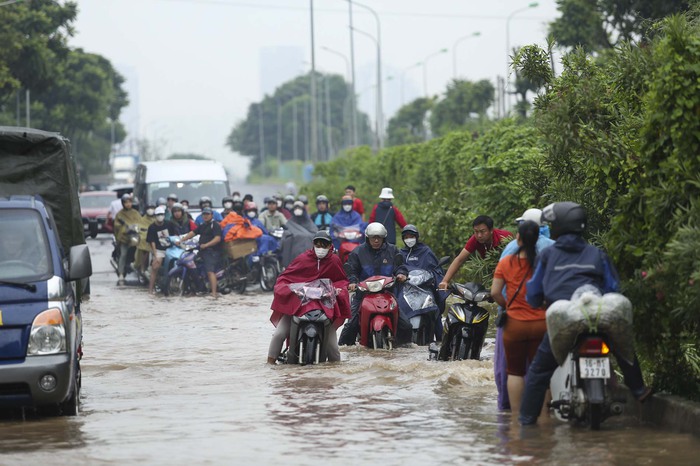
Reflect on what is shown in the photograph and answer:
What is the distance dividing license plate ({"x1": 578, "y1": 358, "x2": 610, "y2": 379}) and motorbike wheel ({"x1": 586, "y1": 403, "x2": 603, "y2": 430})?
228 mm

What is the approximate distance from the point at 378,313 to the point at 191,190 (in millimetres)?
17316

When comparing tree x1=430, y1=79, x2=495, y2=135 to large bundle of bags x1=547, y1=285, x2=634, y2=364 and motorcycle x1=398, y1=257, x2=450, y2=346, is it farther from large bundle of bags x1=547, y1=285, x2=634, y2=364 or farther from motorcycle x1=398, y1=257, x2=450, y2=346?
large bundle of bags x1=547, y1=285, x2=634, y2=364

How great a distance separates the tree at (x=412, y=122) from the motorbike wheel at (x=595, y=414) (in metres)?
69.5

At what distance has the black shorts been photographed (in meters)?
24.3

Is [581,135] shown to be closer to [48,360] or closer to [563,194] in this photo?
[563,194]

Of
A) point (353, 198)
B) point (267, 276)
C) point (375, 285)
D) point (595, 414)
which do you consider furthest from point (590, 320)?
point (267, 276)

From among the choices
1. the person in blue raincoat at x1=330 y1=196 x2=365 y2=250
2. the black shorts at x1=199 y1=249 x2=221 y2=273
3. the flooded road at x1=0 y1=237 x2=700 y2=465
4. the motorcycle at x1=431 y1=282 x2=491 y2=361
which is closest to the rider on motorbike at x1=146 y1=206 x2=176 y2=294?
the black shorts at x1=199 y1=249 x2=221 y2=273

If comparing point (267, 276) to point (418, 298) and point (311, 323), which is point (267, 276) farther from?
point (311, 323)

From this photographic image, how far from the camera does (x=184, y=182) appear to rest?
3178 cm

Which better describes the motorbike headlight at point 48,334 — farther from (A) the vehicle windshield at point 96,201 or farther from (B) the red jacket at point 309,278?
(A) the vehicle windshield at point 96,201

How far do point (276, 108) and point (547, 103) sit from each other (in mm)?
164450

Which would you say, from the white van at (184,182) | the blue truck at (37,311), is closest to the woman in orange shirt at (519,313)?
the blue truck at (37,311)

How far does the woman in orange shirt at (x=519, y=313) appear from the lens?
9.47 meters

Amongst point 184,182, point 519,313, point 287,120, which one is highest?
point 287,120
